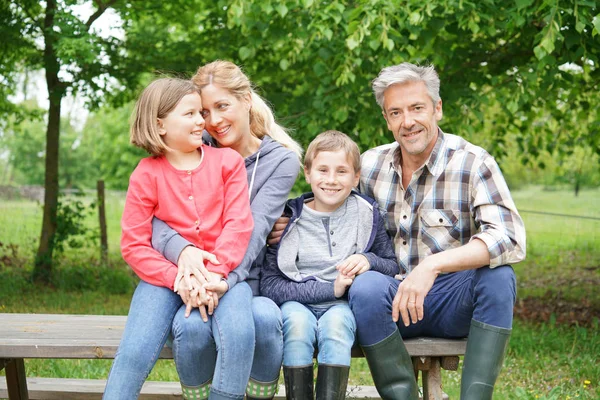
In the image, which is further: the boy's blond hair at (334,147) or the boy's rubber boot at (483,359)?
the boy's blond hair at (334,147)

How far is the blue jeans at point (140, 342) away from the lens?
278 cm

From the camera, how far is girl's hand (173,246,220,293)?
9.52ft

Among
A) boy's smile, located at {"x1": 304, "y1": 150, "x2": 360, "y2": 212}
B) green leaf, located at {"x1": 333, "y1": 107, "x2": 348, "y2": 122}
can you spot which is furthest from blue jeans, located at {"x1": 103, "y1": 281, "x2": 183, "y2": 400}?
green leaf, located at {"x1": 333, "y1": 107, "x2": 348, "y2": 122}

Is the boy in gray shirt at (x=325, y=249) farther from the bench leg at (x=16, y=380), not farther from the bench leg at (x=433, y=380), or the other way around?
the bench leg at (x=16, y=380)

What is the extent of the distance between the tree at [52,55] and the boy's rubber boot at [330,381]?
4.58 metres

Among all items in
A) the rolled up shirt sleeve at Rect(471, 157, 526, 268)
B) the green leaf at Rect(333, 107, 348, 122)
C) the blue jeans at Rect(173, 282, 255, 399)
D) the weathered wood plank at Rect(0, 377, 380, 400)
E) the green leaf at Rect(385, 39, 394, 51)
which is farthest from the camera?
the green leaf at Rect(333, 107, 348, 122)

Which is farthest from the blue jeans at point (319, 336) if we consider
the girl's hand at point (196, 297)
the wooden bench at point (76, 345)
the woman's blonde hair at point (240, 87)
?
the woman's blonde hair at point (240, 87)

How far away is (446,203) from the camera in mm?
3270

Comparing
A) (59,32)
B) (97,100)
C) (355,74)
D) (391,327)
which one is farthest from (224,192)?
(97,100)

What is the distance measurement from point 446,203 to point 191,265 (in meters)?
1.13

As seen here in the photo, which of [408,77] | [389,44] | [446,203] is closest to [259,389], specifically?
[446,203]

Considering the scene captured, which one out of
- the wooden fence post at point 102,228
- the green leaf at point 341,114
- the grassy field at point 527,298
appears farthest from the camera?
the wooden fence post at point 102,228

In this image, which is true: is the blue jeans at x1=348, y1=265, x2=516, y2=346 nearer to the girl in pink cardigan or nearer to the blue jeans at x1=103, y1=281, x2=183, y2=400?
the girl in pink cardigan

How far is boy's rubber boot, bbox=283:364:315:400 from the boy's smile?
0.74 m
